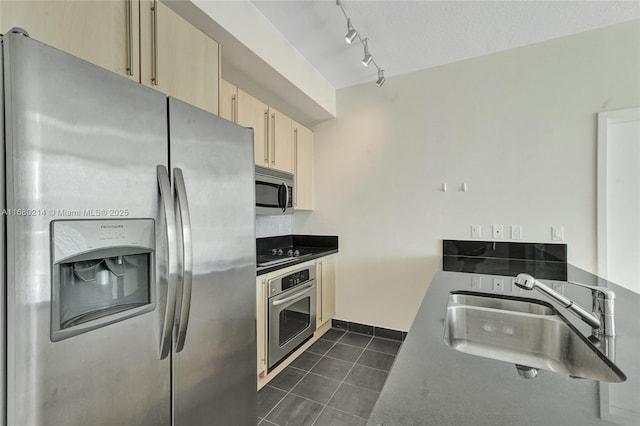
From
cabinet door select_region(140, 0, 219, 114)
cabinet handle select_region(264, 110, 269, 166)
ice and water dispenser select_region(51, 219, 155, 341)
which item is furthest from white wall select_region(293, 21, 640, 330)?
ice and water dispenser select_region(51, 219, 155, 341)

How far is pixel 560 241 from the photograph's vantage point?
218cm

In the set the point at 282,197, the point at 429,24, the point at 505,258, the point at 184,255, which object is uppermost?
the point at 429,24

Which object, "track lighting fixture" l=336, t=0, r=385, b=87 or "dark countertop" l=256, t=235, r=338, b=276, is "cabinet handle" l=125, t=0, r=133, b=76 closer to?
"track lighting fixture" l=336, t=0, r=385, b=87

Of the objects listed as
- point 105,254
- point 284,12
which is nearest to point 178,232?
point 105,254

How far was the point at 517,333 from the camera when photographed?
1159 millimetres

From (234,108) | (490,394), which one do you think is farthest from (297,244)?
(490,394)

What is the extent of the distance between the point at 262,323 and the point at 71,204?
143 cm

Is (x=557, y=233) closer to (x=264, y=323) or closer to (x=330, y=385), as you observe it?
(x=330, y=385)

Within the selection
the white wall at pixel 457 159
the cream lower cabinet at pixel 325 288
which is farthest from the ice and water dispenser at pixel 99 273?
the white wall at pixel 457 159

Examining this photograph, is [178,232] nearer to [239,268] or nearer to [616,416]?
[239,268]

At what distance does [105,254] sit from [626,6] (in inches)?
129

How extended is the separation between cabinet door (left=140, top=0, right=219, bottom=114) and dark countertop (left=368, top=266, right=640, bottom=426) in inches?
59.2

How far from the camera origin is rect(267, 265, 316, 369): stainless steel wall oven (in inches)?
79.4

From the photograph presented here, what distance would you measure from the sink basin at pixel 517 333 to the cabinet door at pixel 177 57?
5.22 feet
